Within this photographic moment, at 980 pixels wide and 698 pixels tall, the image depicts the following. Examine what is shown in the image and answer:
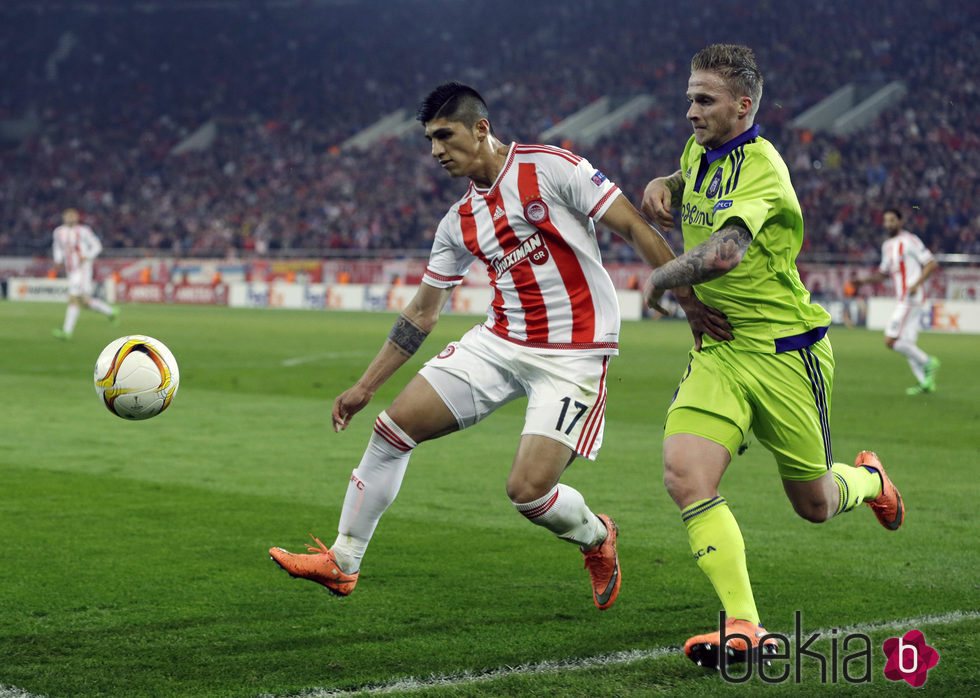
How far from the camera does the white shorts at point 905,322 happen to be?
14.9m

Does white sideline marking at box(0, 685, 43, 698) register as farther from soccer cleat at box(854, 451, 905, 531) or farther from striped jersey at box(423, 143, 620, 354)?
soccer cleat at box(854, 451, 905, 531)

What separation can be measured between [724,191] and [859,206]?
1176 inches

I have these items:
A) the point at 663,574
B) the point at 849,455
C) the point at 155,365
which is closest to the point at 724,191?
the point at 663,574

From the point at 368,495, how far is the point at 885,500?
7.64 feet

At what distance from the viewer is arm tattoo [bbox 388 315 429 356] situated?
5.45 m

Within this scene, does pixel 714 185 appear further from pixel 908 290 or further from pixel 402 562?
pixel 908 290

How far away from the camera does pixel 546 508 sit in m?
5.04

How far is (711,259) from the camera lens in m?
4.18

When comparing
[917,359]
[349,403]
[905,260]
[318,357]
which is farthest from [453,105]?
[318,357]

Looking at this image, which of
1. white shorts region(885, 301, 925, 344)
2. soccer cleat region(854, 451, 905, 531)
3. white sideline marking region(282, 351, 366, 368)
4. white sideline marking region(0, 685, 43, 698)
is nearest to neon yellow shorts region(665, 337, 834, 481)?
soccer cleat region(854, 451, 905, 531)

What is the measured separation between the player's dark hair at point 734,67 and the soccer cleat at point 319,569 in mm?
2393

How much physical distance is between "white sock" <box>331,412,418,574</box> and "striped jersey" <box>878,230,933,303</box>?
11.3m

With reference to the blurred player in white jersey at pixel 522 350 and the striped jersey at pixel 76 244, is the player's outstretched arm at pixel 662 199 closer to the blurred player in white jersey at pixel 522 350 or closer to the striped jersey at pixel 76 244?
the blurred player in white jersey at pixel 522 350

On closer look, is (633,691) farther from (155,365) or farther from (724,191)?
(155,365)
